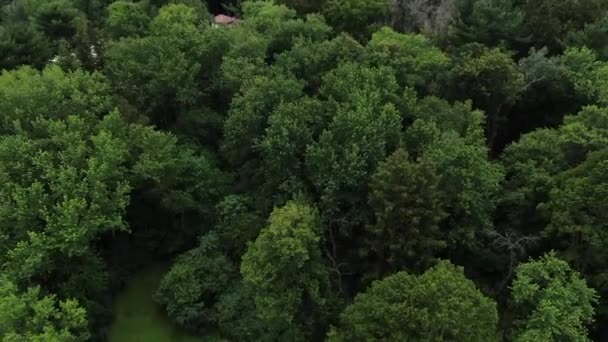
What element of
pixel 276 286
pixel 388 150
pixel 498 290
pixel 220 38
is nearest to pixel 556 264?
pixel 498 290

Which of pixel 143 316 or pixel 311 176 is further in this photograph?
pixel 143 316

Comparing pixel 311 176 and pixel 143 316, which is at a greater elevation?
pixel 311 176

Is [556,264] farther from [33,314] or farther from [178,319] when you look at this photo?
[33,314]

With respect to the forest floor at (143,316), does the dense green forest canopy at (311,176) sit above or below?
above

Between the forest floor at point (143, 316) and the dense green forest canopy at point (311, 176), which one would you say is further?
the forest floor at point (143, 316)

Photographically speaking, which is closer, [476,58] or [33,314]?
[33,314]
